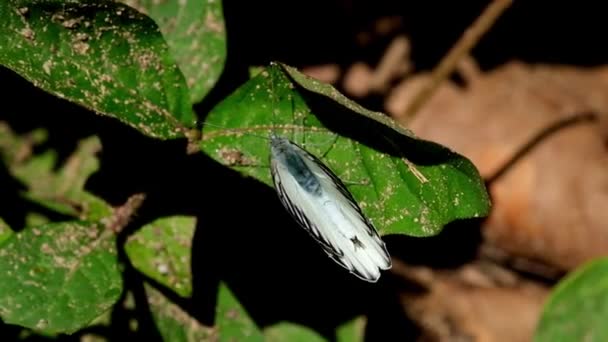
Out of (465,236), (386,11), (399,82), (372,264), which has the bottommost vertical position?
(372,264)

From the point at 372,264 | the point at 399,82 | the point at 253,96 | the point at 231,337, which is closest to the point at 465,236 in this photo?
the point at 399,82

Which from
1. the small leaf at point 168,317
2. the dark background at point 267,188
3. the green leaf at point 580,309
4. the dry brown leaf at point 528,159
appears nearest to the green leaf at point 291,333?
the dark background at point 267,188

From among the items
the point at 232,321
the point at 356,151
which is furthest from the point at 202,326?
the point at 356,151

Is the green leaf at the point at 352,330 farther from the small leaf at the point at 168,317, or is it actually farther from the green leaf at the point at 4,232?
the green leaf at the point at 4,232

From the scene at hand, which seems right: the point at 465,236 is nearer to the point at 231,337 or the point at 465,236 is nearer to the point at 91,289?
the point at 231,337

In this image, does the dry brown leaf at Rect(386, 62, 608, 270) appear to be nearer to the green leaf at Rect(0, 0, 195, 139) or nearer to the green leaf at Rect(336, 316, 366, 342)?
the green leaf at Rect(336, 316, 366, 342)

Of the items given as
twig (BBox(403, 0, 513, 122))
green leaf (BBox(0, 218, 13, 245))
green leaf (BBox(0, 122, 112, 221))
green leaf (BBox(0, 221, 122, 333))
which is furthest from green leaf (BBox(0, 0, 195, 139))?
twig (BBox(403, 0, 513, 122))
